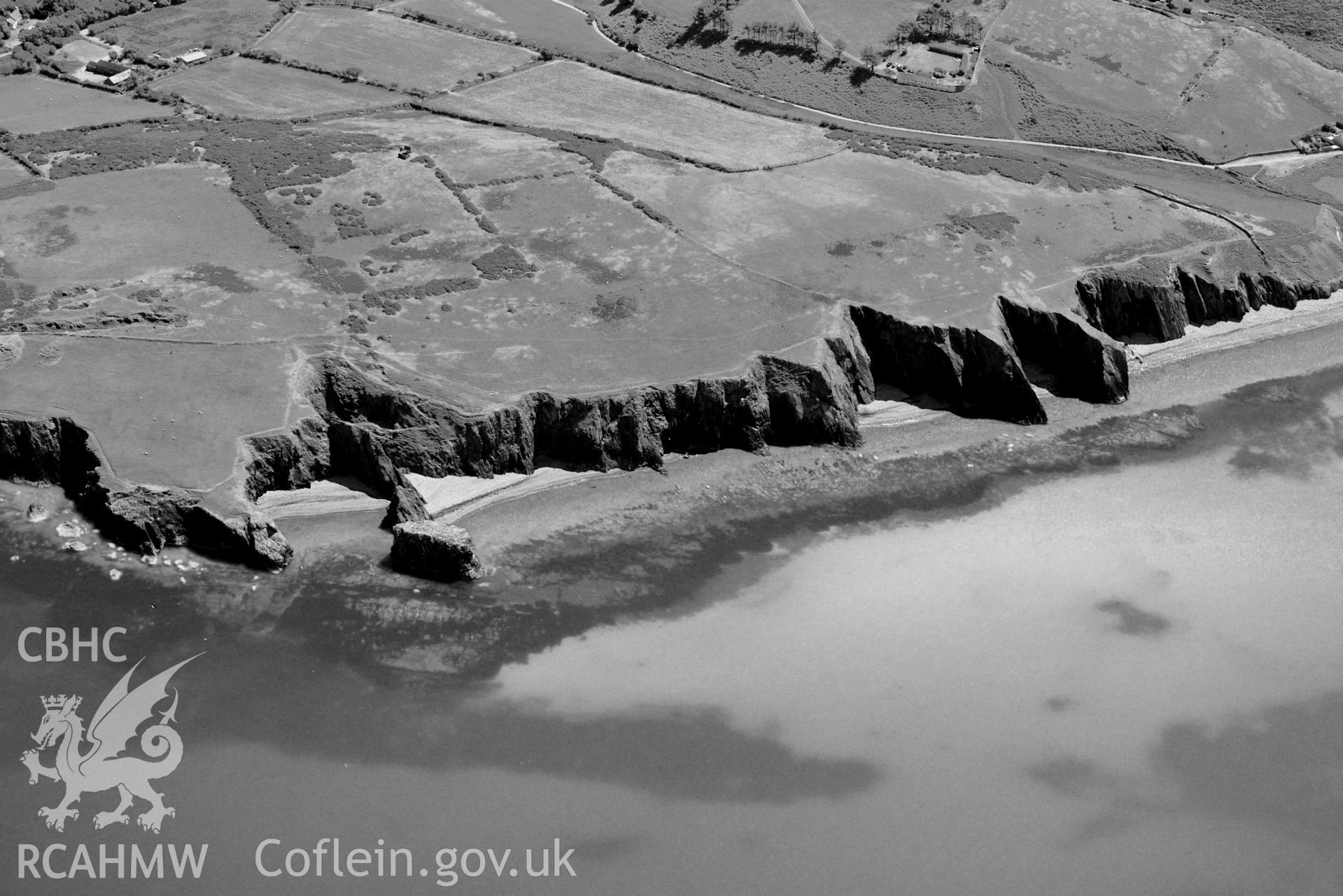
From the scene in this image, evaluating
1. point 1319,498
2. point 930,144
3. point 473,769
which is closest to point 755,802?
point 473,769

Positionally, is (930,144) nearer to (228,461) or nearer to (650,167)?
(650,167)

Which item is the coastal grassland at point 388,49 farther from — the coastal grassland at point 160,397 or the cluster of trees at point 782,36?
the coastal grassland at point 160,397

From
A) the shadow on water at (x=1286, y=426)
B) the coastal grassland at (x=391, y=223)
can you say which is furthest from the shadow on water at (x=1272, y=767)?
the coastal grassland at (x=391, y=223)

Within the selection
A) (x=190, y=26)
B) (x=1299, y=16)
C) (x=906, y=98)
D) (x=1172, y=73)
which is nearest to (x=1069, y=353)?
(x=906, y=98)

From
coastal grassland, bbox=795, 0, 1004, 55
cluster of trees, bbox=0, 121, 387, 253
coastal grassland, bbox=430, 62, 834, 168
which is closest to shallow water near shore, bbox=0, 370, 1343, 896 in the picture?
cluster of trees, bbox=0, 121, 387, 253

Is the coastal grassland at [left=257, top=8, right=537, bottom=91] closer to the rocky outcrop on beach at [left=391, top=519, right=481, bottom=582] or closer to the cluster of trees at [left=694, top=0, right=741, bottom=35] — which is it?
the cluster of trees at [left=694, top=0, right=741, bottom=35]
